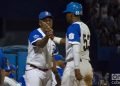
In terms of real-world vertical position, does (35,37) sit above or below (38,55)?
above

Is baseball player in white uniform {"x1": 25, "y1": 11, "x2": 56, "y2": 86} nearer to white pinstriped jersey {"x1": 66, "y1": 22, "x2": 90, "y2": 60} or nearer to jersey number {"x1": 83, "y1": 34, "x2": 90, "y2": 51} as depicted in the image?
white pinstriped jersey {"x1": 66, "y1": 22, "x2": 90, "y2": 60}

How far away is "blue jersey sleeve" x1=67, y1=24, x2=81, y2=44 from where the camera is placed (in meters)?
8.42

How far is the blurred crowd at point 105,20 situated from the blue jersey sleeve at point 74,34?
5.86 metres

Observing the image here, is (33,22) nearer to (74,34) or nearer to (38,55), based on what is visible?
(38,55)

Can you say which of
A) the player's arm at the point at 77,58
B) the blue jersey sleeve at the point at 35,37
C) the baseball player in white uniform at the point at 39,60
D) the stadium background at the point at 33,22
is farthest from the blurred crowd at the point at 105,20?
the player's arm at the point at 77,58

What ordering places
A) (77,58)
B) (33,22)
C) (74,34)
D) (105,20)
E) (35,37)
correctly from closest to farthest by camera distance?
1. (77,58)
2. (74,34)
3. (35,37)
4. (105,20)
5. (33,22)

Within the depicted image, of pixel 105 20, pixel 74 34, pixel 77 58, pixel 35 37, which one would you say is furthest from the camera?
pixel 105 20

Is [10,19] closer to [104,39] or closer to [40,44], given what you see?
[104,39]

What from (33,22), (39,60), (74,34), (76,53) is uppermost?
(74,34)

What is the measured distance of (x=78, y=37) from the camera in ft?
27.8

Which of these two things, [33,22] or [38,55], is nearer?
[38,55]

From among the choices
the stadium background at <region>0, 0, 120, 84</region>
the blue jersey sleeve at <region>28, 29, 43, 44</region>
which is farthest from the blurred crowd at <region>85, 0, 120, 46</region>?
the blue jersey sleeve at <region>28, 29, 43, 44</region>

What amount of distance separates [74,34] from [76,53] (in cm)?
31

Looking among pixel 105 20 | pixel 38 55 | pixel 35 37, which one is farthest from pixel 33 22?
pixel 35 37
